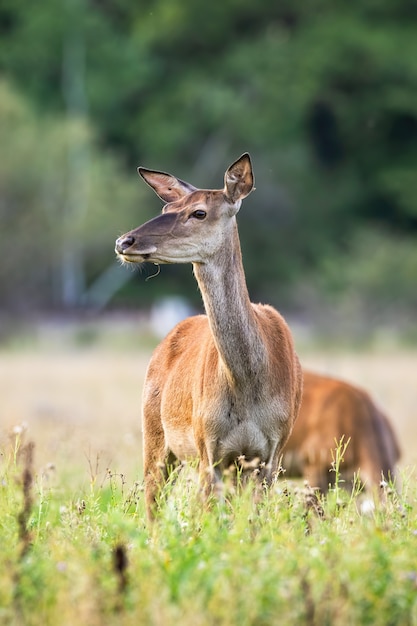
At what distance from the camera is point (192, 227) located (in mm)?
6664

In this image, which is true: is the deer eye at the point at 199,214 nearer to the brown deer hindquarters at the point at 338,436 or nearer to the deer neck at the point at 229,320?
the deer neck at the point at 229,320

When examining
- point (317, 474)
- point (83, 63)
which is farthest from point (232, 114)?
point (317, 474)

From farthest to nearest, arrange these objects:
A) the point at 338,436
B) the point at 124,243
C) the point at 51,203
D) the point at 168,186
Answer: the point at 51,203 → the point at 338,436 → the point at 168,186 → the point at 124,243

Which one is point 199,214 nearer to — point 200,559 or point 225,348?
point 225,348

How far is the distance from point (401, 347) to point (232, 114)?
60.9 ft

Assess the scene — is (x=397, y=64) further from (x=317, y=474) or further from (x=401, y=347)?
(x=317, y=474)

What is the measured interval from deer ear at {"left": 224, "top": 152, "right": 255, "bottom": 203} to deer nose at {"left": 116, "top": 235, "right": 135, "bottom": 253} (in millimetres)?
688

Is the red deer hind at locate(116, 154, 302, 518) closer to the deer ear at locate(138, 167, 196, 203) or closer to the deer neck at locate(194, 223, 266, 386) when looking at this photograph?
the deer neck at locate(194, 223, 266, 386)

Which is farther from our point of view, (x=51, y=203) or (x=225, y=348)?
(x=51, y=203)

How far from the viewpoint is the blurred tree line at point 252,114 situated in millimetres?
45062

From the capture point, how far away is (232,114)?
4644 cm

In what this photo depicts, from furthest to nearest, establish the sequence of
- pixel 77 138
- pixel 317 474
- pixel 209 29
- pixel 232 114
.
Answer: pixel 209 29, pixel 232 114, pixel 77 138, pixel 317 474

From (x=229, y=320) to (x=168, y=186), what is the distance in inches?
40.5

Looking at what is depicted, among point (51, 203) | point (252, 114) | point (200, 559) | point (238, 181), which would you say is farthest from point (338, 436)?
point (252, 114)
